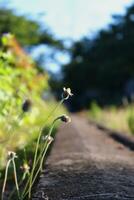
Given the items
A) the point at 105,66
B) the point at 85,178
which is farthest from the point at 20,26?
the point at 85,178

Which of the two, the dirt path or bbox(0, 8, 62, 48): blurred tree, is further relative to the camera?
bbox(0, 8, 62, 48): blurred tree

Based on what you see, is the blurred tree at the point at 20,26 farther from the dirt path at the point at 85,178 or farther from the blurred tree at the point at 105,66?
the dirt path at the point at 85,178

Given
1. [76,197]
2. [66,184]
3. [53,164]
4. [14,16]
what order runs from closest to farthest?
[76,197]
[66,184]
[53,164]
[14,16]

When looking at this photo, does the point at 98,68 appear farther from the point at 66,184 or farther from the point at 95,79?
the point at 66,184

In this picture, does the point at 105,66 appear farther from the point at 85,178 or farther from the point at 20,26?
the point at 85,178

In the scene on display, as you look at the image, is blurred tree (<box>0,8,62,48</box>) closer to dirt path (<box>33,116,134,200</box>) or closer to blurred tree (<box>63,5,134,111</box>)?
blurred tree (<box>63,5,134,111</box>)

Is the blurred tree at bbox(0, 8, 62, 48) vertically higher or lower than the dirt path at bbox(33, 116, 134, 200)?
higher

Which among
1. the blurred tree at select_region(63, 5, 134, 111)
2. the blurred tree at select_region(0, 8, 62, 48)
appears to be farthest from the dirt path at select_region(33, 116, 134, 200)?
the blurred tree at select_region(63, 5, 134, 111)

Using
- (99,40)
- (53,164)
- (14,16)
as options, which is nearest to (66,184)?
(53,164)
